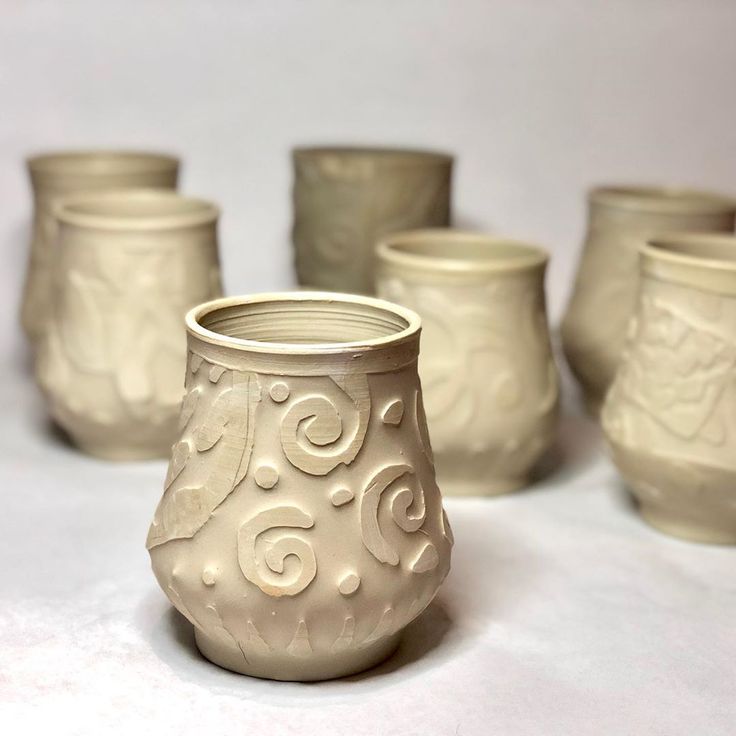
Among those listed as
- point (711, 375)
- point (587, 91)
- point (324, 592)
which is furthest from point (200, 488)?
point (587, 91)

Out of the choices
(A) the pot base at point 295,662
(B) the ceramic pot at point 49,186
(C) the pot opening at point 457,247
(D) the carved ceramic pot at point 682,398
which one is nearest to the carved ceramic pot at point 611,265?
(C) the pot opening at point 457,247

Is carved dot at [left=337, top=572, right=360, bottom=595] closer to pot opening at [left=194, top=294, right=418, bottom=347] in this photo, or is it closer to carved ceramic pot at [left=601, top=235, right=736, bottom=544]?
pot opening at [left=194, top=294, right=418, bottom=347]

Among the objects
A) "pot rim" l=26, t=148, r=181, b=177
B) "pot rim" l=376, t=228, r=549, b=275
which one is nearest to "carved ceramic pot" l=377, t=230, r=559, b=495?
"pot rim" l=376, t=228, r=549, b=275

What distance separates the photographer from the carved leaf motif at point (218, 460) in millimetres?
938

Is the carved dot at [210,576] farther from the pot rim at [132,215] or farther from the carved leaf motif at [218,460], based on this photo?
the pot rim at [132,215]

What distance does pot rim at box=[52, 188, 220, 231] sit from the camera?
4.54 feet

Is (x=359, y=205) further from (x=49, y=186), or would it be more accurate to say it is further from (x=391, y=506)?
(x=391, y=506)

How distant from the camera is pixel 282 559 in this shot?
938 mm

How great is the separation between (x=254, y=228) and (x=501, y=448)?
72 cm

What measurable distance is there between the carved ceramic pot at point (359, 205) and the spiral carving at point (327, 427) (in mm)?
715

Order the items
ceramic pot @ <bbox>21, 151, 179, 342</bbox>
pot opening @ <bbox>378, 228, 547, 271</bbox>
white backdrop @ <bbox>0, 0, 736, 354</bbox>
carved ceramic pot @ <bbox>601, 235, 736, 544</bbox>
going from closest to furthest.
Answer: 1. carved ceramic pot @ <bbox>601, 235, 736, 544</bbox>
2. pot opening @ <bbox>378, 228, 547, 271</bbox>
3. ceramic pot @ <bbox>21, 151, 179, 342</bbox>
4. white backdrop @ <bbox>0, 0, 736, 354</bbox>

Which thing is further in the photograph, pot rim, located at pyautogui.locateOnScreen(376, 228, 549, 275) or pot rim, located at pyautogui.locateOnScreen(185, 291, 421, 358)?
pot rim, located at pyautogui.locateOnScreen(376, 228, 549, 275)

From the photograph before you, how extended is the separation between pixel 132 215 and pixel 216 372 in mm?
631

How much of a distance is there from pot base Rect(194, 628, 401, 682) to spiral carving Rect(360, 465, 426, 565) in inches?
3.2
